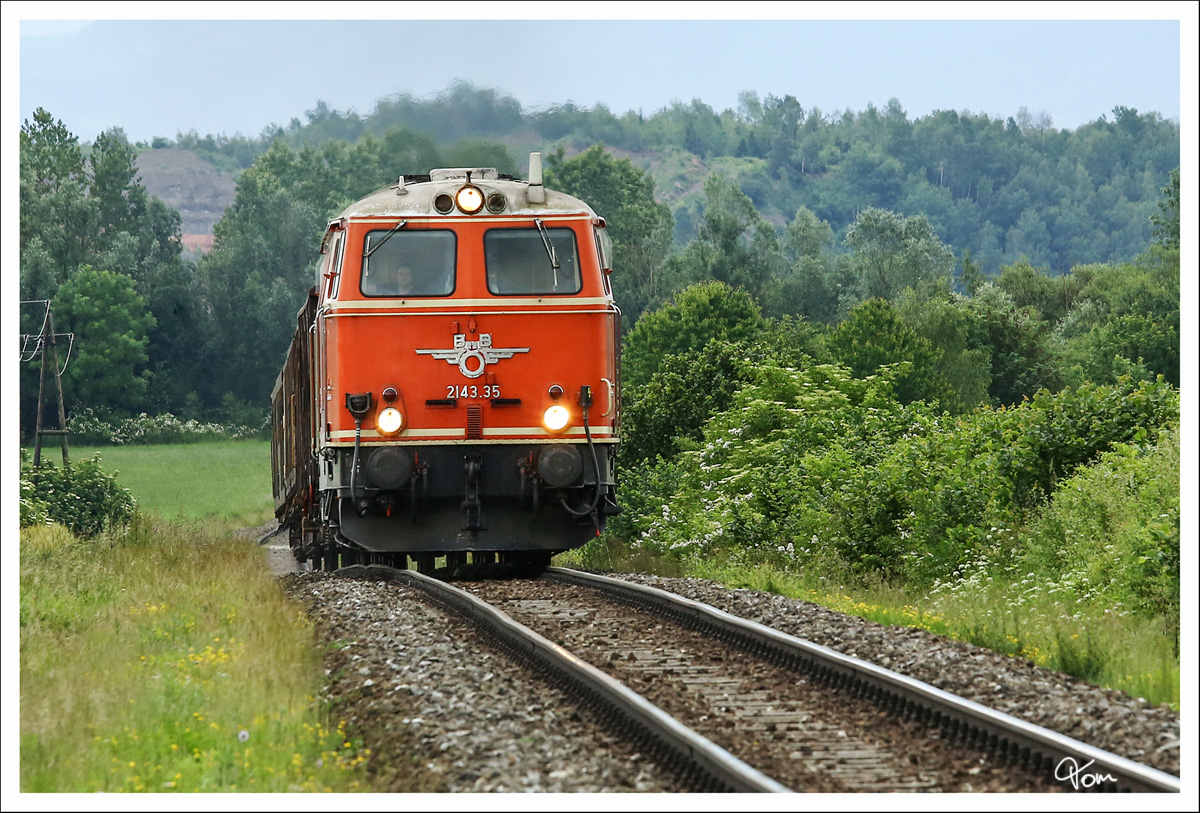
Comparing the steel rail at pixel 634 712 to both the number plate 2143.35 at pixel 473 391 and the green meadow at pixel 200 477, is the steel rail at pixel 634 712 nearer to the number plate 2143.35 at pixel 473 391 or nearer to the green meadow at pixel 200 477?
the number plate 2143.35 at pixel 473 391

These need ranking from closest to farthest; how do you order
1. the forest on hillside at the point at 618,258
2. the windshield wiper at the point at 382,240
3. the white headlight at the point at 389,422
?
1. the white headlight at the point at 389,422
2. the windshield wiper at the point at 382,240
3. the forest on hillside at the point at 618,258

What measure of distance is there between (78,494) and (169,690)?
779 inches

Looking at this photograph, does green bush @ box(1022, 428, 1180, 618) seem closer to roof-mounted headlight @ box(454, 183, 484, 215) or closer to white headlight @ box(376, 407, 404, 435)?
white headlight @ box(376, 407, 404, 435)

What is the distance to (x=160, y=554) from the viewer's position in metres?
16.4

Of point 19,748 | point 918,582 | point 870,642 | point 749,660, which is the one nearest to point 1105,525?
point 918,582

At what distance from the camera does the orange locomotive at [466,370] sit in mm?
12789

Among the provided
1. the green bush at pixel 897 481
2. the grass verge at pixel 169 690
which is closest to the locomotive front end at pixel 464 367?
the grass verge at pixel 169 690

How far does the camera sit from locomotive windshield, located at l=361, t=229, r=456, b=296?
1291 cm

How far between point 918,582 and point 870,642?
480 centimetres

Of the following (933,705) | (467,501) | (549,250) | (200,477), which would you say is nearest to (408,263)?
(549,250)

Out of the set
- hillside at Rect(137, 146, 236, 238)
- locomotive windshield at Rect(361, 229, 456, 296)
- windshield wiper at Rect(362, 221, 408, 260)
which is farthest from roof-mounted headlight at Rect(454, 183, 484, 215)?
hillside at Rect(137, 146, 236, 238)

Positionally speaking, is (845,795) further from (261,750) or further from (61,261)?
(61,261)

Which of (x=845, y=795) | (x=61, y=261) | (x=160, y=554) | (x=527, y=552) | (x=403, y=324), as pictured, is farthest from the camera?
(x=61, y=261)

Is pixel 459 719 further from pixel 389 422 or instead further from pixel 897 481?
pixel 897 481
